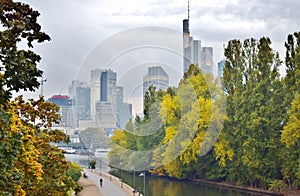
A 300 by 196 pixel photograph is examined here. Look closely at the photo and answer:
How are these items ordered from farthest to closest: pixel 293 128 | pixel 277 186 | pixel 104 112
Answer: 1. pixel 104 112
2. pixel 277 186
3. pixel 293 128

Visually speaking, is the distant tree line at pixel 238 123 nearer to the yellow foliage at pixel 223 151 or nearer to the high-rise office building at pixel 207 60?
the yellow foliage at pixel 223 151

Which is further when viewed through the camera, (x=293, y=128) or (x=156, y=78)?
(x=156, y=78)

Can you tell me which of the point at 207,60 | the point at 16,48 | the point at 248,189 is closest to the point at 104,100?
the point at 207,60

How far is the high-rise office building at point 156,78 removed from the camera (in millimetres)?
44053

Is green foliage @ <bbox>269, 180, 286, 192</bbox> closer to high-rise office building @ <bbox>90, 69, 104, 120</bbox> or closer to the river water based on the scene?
the river water

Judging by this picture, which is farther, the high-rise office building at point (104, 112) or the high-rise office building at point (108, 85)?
the high-rise office building at point (104, 112)

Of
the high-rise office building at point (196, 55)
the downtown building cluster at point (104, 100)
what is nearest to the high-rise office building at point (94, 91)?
the downtown building cluster at point (104, 100)

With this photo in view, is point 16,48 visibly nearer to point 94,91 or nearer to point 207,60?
point 94,91

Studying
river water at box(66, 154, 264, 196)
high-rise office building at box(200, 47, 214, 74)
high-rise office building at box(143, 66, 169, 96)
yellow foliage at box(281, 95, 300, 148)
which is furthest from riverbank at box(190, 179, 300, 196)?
high-rise office building at box(143, 66, 169, 96)

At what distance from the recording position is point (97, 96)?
133 ft

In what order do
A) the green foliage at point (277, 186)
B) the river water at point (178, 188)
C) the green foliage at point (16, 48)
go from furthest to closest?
the river water at point (178, 188) → the green foliage at point (277, 186) → the green foliage at point (16, 48)

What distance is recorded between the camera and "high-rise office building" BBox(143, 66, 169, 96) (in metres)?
44.1

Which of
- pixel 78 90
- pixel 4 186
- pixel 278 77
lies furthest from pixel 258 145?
pixel 4 186

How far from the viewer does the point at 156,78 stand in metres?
47.4
